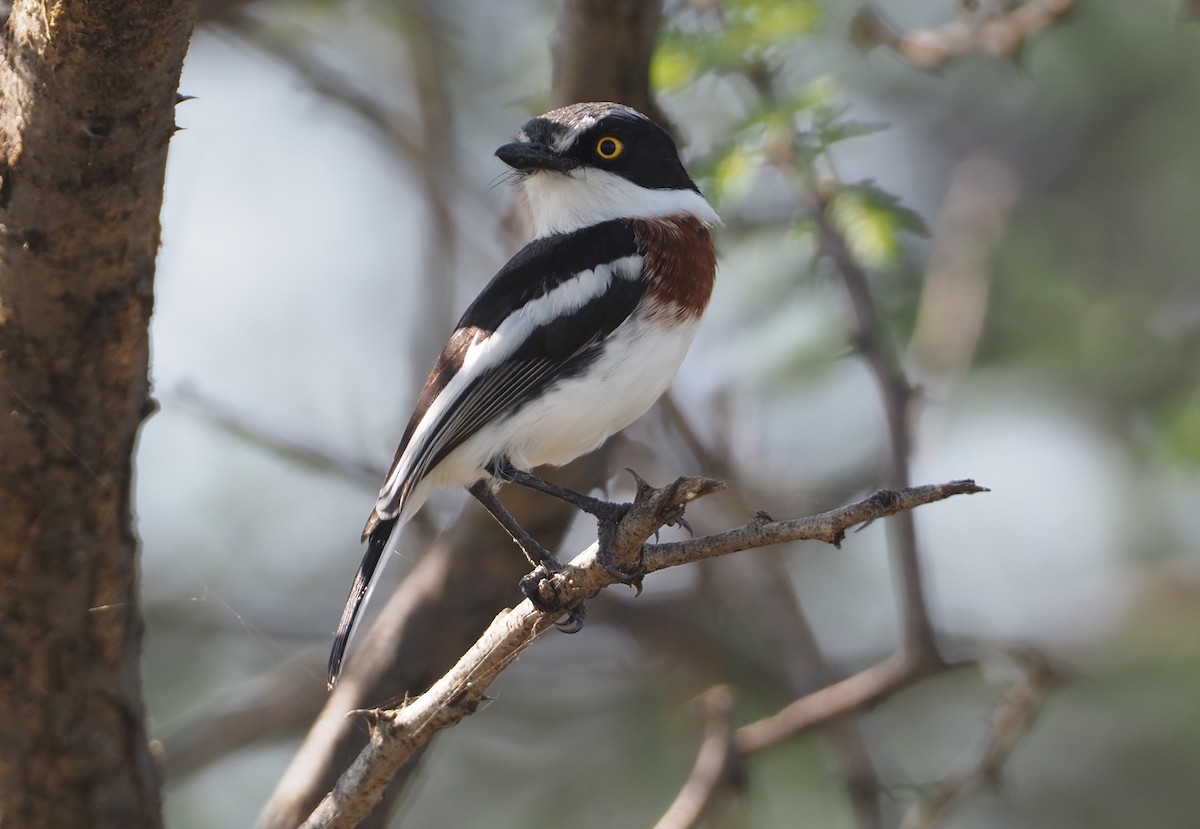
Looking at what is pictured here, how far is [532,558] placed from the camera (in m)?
3.47

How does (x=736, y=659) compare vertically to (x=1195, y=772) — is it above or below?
above

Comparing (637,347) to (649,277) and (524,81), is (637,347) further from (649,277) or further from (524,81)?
(524,81)

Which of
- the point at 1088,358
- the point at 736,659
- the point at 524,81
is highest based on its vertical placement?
the point at 524,81

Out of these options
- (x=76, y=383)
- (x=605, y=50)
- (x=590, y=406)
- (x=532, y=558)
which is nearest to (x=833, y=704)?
(x=532, y=558)

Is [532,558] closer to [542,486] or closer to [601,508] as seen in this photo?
[542,486]

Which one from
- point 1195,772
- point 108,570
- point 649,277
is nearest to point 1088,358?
point 1195,772

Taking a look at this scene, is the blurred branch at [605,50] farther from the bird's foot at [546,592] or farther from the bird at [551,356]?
the bird's foot at [546,592]

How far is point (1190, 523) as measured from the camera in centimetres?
712

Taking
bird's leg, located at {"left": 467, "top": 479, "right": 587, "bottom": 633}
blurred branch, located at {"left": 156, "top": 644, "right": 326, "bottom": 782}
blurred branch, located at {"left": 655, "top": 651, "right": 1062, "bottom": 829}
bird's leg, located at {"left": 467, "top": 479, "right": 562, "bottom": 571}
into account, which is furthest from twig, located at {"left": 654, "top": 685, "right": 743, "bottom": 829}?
blurred branch, located at {"left": 156, "top": 644, "right": 326, "bottom": 782}

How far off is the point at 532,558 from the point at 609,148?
131 cm

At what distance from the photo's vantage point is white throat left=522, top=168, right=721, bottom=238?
156 inches

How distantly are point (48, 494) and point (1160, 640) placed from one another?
5.01 metres

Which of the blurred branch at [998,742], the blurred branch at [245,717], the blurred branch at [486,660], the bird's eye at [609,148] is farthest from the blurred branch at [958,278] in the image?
the blurred branch at [245,717]

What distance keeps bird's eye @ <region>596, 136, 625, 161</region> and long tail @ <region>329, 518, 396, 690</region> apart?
1305mm
